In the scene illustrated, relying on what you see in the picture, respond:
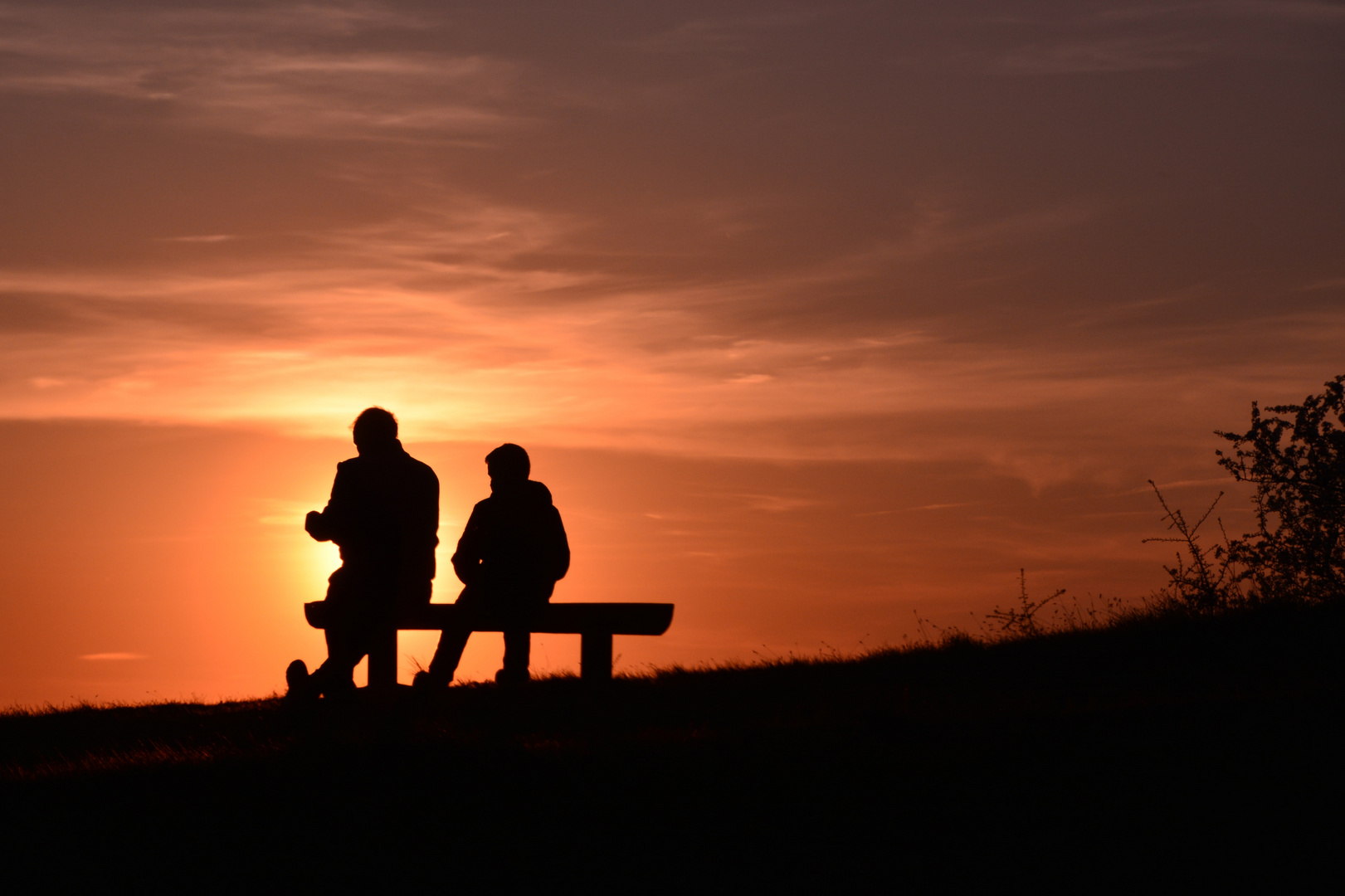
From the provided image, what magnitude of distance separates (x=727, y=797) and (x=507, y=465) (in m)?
3.74

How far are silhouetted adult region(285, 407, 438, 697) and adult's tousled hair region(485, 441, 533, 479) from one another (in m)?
0.45

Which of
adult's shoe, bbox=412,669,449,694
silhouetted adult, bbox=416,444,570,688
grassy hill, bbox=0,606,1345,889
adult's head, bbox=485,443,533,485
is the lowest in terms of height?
grassy hill, bbox=0,606,1345,889

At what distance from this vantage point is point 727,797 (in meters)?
6.62

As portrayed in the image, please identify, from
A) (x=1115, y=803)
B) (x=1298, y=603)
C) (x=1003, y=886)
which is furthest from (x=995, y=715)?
(x=1298, y=603)

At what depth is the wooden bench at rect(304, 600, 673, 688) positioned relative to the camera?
936 centimetres

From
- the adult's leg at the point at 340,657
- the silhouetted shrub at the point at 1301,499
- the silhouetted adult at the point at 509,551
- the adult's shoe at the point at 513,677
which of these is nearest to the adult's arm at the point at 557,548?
the silhouetted adult at the point at 509,551

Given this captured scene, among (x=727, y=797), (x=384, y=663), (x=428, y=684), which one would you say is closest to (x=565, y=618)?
(x=428, y=684)

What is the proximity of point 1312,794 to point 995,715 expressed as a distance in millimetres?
2231

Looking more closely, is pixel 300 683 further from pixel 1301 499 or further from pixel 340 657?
pixel 1301 499

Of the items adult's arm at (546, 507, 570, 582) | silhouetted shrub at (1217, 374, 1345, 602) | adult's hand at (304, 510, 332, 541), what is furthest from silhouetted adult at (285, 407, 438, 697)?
silhouetted shrub at (1217, 374, 1345, 602)

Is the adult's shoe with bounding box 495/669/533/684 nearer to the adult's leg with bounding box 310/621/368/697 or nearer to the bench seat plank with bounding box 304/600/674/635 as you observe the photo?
the bench seat plank with bounding box 304/600/674/635

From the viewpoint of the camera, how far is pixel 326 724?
30.0 feet

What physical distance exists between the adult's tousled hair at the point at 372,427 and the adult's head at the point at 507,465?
771mm

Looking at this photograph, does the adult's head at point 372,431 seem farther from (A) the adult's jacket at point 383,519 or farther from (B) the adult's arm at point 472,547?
(B) the adult's arm at point 472,547
